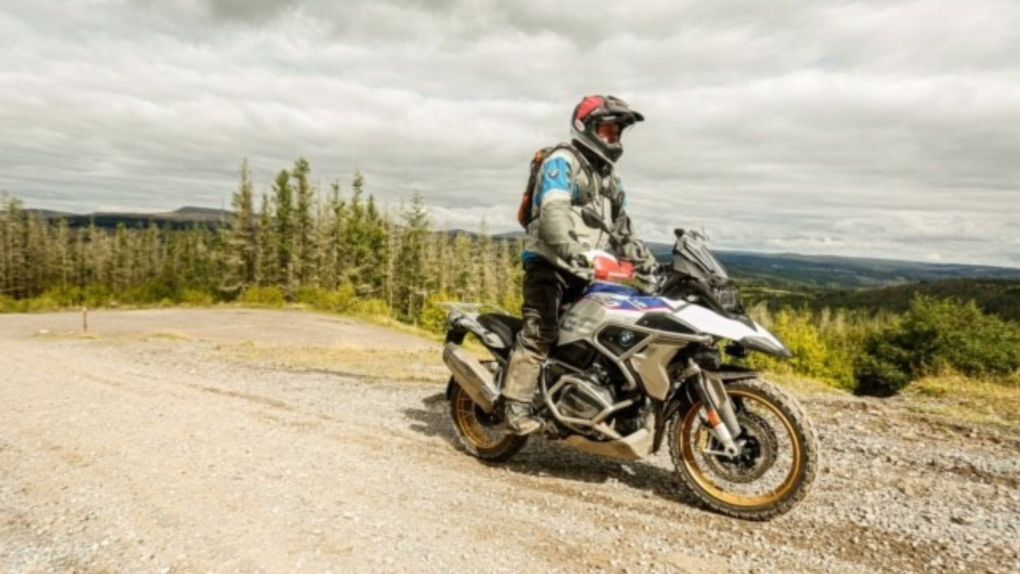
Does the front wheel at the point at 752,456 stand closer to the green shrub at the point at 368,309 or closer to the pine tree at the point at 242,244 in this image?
the green shrub at the point at 368,309

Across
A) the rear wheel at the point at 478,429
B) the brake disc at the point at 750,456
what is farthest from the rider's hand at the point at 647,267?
the rear wheel at the point at 478,429

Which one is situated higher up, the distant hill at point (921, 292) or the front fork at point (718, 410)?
the front fork at point (718, 410)

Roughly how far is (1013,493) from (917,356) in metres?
39.8

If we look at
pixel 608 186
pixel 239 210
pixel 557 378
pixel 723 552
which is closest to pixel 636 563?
pixel 723 552

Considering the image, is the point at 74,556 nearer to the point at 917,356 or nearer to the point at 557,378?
the point at 557,378

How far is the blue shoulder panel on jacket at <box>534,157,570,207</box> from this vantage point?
15.9 feet

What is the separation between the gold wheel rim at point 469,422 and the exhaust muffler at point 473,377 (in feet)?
0.63

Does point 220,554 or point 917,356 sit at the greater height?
point 220,554

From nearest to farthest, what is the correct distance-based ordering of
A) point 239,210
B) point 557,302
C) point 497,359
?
point 557,302
point 497,359
point 239,210

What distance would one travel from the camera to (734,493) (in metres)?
4.45

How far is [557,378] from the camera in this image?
5.21 metres

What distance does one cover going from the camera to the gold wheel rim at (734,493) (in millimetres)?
4125

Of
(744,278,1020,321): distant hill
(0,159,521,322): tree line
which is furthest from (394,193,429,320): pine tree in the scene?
(744,278,1020,321): distant hill

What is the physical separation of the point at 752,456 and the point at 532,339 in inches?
79.5
